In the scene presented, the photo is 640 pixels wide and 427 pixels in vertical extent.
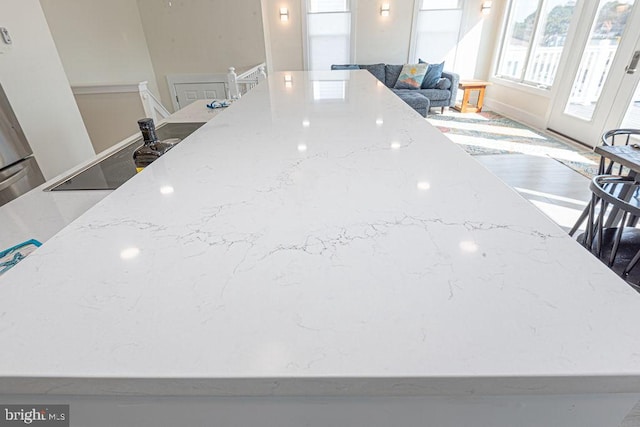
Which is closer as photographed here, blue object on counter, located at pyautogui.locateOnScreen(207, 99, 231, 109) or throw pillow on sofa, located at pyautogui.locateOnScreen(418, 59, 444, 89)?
blue object on counter, located at pyautogui.locateOnScreen(207, 99, 231, 109)

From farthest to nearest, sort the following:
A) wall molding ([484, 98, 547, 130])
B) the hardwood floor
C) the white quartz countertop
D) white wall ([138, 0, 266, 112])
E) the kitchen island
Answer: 1. wall molding ([484, 98, 547, 130])
2. white wall ([138, 0, 266, 112])
3. the hardwood floor
4. the white quartz countertop
5. the kitchen island

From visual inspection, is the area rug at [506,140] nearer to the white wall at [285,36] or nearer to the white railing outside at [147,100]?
the white wall at [285,36]

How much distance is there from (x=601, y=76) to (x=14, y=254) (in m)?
5.35

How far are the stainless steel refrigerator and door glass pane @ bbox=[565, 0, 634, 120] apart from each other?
5643mm

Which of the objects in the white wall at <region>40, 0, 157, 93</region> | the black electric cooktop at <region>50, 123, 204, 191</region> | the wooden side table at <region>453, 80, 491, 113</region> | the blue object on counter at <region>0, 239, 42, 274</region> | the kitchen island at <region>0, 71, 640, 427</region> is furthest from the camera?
the wooden side table at <region>453, 80, 491, 113</region>

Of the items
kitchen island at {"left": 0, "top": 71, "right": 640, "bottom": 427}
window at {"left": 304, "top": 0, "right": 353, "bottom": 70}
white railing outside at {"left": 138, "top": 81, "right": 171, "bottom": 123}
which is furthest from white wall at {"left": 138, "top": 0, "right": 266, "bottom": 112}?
kitchen island at {"left": 0, "top": 71, "right": 640, "bottom": 427}

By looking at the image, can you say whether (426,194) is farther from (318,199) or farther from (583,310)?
(583,310)

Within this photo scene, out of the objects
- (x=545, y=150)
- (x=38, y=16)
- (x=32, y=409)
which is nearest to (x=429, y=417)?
(x=32, y=409)

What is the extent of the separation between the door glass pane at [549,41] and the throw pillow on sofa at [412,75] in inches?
65.5

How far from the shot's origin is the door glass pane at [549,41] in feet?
13.9

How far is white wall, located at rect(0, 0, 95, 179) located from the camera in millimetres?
2037

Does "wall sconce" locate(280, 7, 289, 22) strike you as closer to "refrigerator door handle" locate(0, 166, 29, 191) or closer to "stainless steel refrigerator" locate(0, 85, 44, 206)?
"stainless steel refrigerator" locate(0, 85, 44, 206)

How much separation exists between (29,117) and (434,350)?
9.59 ft

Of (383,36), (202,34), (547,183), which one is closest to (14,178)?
(202,34)
